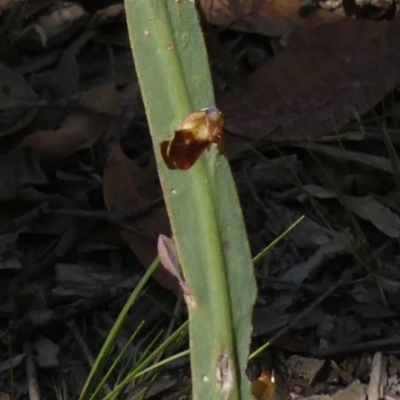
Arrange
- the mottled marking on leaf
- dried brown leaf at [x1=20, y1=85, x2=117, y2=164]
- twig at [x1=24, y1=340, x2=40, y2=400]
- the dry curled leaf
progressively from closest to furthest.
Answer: the mottled marking on leaf
twig at [x1=24, y1=340, x2=40, y2=400]
the dry curled leaf
dried brown leaf at [x1=20, y1=85, x2=117, y2=164]

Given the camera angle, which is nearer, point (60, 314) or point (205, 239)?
point (205, 239)

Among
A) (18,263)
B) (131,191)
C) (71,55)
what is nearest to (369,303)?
(131,191)

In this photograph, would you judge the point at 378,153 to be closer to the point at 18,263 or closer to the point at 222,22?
the point at 222,22

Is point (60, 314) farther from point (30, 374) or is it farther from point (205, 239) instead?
point (205, 239)

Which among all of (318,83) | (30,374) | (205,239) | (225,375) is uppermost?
(318,83)

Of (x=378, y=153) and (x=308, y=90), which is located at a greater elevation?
(x=308, y=90)

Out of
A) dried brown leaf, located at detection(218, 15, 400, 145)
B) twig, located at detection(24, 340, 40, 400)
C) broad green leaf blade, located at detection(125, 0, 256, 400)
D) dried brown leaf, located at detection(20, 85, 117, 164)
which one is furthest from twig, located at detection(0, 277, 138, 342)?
broad green leaf blade, located at detection(125, 0, 256, 400)

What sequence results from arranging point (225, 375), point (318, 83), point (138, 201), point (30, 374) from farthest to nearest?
point (318, 83) < point (138, 201) < point (30, 374) < point (225, 375)

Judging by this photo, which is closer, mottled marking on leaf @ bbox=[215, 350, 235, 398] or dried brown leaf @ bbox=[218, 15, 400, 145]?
mottled marking on leaf @ bbox=[215, 350, 235, 398]

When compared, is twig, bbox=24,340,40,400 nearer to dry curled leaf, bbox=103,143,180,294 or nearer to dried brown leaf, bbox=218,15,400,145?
dry curled leaf, bbox=103,143,180,294

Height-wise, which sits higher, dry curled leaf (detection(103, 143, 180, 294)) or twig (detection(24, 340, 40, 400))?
dry curled leaf (detection(103, 143, 180, 294))

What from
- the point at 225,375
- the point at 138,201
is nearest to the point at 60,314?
the point at 138,201
